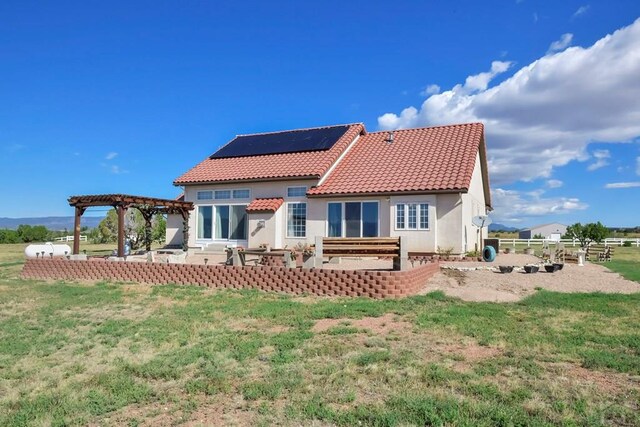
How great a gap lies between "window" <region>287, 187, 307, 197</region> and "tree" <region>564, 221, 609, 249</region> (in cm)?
2531

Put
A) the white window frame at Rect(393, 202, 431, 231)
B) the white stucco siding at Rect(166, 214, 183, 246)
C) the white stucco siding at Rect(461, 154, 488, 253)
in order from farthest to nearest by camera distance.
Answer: the white stucco siding at Rect(166, 214, 183, 246) → the white stucco siding at Rect(461, 154, 488, 253) → the white window frame at Rect(393, 202, 431, 231)

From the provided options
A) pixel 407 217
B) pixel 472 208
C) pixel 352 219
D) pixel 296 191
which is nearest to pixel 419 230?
pixel 407 217

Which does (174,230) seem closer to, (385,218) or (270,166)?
(270,166)

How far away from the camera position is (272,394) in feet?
16.1

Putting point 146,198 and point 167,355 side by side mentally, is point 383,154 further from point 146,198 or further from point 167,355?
point 167,355

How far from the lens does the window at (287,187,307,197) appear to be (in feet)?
70.1

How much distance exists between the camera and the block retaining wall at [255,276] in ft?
35.9

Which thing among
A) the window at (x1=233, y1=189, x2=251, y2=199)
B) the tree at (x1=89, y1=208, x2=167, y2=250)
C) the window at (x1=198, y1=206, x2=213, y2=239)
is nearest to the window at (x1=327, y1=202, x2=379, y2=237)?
the window at (x1=233, y1=189, x2=251, y2=199)

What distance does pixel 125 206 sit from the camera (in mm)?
19531

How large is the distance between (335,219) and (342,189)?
143 cm

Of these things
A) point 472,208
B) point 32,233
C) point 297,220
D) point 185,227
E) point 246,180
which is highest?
point 246,180

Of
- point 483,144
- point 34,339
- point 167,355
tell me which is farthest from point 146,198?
point 483,144

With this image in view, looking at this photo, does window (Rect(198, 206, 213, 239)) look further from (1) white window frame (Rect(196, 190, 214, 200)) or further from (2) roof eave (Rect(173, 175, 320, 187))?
(2) roof eave (Rect(173, 175, 320, 187))

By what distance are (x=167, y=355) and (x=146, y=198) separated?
1558cm
